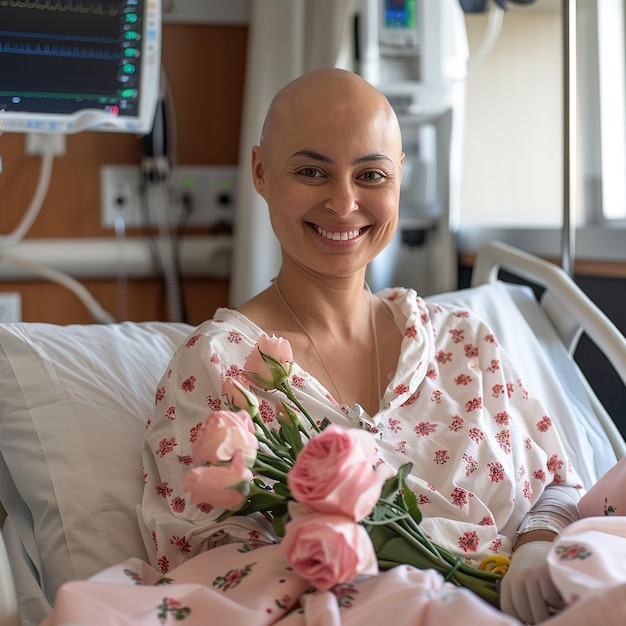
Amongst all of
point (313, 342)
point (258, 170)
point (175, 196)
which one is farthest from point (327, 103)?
point (175, 196)

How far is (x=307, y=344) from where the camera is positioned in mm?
1573

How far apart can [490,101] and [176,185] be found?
3.56ft

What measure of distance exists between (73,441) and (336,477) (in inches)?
29.3

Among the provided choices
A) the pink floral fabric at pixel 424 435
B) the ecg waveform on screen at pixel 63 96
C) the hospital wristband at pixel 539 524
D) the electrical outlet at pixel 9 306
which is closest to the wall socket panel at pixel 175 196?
the electrical outlet at pixel 9 306

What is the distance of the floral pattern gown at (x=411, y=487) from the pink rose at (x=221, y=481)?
5.6 inches

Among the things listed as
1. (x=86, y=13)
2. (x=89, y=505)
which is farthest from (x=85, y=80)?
(x=89, y=505)

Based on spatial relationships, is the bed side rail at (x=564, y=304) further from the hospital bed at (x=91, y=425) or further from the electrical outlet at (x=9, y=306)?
the electrical outlet at (x=9, y=306)

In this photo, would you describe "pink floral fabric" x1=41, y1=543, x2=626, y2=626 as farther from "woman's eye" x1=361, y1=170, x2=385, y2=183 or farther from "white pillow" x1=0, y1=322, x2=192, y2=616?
"woman's eye" x1=361, y1=170, x2=385, y2=183

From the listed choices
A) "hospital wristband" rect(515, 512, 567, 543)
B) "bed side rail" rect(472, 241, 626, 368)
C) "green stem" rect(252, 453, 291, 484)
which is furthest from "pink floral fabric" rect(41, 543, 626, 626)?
"bed side rail" rect(472, 241, 626, 368)

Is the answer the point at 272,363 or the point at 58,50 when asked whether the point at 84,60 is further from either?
the point at 272,363

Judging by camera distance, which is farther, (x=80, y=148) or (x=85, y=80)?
(x=80, y=148)

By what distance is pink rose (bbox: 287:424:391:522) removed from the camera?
36.9 inches

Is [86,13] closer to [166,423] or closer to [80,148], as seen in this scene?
[80,148]

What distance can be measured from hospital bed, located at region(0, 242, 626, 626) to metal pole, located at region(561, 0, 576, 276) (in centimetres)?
26
